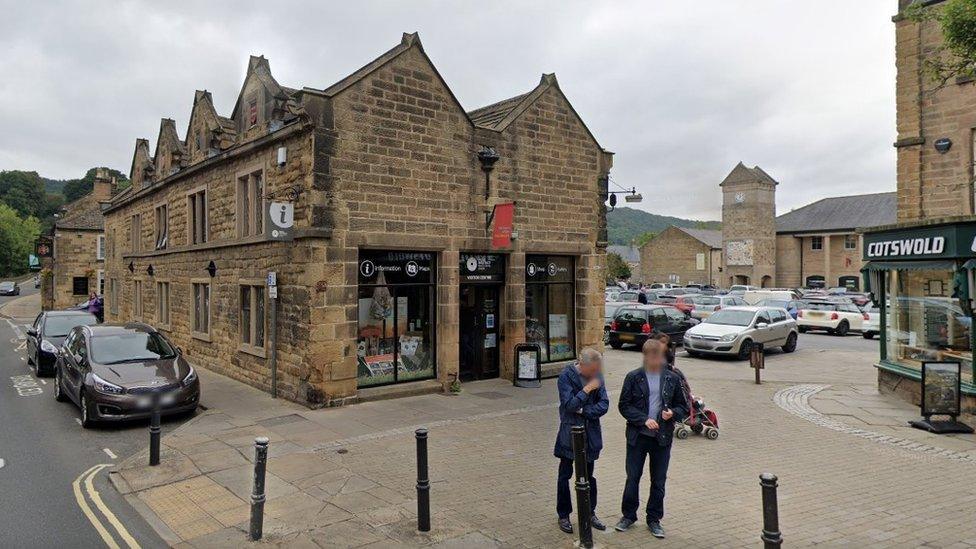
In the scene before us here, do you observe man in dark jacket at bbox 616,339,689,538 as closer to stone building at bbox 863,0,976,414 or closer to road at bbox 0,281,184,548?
road at bbox 0,281,184,548

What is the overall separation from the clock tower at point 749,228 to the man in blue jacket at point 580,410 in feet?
216

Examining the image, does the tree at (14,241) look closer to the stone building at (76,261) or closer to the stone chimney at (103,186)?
the stone chimney at (103,186)

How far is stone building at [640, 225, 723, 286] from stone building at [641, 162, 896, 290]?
21.4ft

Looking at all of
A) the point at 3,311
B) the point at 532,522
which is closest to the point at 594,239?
the point at 532,522

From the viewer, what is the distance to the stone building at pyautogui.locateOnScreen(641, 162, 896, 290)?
200ft

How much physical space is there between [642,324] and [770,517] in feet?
56.2

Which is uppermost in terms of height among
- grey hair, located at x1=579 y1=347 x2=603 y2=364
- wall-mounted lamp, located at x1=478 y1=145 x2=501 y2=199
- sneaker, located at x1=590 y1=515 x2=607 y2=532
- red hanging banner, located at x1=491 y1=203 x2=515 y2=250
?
wall-mounted lamp, located at x1=478 y1=145 x2=501 y2=199

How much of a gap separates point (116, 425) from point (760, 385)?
13068 mm

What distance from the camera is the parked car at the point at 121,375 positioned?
32.8ft

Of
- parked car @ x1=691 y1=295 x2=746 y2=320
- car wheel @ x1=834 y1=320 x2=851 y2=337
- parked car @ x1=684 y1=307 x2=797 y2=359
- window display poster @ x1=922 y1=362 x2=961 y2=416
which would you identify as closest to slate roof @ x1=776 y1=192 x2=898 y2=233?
parked car @ x1=691 y1=295 x2=746 y2=320

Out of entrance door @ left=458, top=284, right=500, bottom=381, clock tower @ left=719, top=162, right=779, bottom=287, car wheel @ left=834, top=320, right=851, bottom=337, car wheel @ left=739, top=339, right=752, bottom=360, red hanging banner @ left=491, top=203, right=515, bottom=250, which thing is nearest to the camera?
red hanging banner @ left=491, top=203, right=515, bottom=250

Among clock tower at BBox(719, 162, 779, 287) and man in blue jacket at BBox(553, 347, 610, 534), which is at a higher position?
clock tower at BBox(719, 162, 779, 287)

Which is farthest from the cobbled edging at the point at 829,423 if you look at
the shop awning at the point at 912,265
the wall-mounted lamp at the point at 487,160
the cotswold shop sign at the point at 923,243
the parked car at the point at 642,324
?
the wall-mounted lamp at the point at 487,160

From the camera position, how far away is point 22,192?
102938 millimetres
